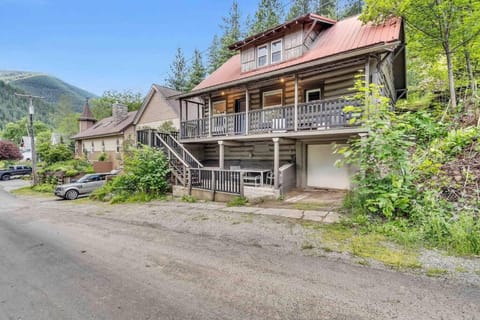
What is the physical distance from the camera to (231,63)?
1680 cm

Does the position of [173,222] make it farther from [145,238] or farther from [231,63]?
[231,63]

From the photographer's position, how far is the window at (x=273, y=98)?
41.1ft

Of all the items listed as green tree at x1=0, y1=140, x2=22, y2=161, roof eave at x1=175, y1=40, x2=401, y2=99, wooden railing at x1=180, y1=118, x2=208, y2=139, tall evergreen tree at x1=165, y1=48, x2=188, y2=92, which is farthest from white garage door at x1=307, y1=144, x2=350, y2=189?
green tree at x1=0, y1=140, x2=22, y2=161

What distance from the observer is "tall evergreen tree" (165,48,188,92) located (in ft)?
116

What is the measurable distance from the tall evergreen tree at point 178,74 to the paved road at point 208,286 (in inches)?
1315

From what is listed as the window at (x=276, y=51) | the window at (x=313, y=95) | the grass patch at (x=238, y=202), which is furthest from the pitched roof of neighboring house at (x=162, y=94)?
the grass patch at (x=238, y=202)

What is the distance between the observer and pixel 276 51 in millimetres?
12953

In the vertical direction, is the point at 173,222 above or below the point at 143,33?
below

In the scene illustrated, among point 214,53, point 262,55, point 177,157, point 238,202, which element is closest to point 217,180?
A: point 238,202

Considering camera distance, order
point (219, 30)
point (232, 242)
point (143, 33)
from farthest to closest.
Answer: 1. point (143, 33)
2. point (219, 30)
3. point (232, 242)

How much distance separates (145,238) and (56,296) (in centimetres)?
251

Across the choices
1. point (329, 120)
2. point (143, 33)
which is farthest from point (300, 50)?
point (143, 33)

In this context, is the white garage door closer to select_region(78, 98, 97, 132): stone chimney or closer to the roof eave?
the roof eave

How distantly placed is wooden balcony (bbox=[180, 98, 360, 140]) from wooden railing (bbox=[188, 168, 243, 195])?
2424 millimetres
